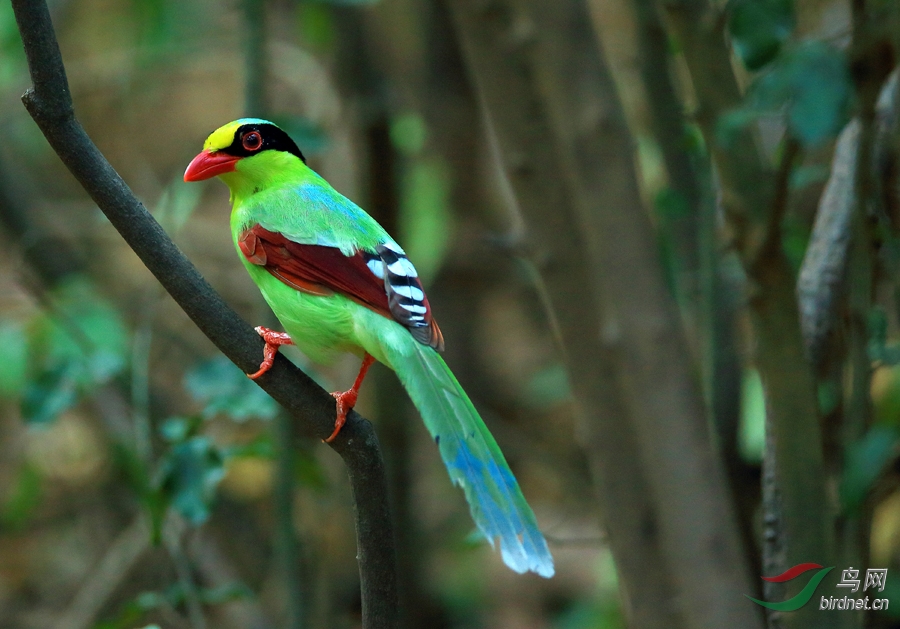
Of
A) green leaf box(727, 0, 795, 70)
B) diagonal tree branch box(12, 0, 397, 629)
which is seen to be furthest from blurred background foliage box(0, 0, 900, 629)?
diagonal tree branch box(12, 0, 397, 629)

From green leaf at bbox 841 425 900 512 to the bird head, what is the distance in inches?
60.2

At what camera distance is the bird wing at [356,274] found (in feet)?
5.57

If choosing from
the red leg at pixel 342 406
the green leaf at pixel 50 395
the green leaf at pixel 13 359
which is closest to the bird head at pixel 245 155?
the red leg at pixel 342 406

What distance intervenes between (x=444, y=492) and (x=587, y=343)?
3.63 metres

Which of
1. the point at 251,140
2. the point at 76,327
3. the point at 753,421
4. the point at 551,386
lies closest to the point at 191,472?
the point at 76,327

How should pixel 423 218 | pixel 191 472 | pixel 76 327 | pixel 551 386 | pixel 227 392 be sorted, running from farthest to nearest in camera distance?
pixel 551 386
pixel 423 218
pixel 76 327
pixel 227 392
pixel 191 472

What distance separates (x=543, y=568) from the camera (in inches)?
53.9

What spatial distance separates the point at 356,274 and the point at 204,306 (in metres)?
0.36

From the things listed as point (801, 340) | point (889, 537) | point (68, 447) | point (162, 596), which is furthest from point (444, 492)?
point (801, 340)

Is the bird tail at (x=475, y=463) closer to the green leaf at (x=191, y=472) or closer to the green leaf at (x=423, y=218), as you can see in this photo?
the green leaf at (x=191, y=472)

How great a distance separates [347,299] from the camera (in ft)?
5.86

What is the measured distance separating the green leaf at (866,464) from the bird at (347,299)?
1058 millimetres

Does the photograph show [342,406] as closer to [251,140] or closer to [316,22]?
[251,140]

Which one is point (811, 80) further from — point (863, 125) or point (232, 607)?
point (232, 607)
